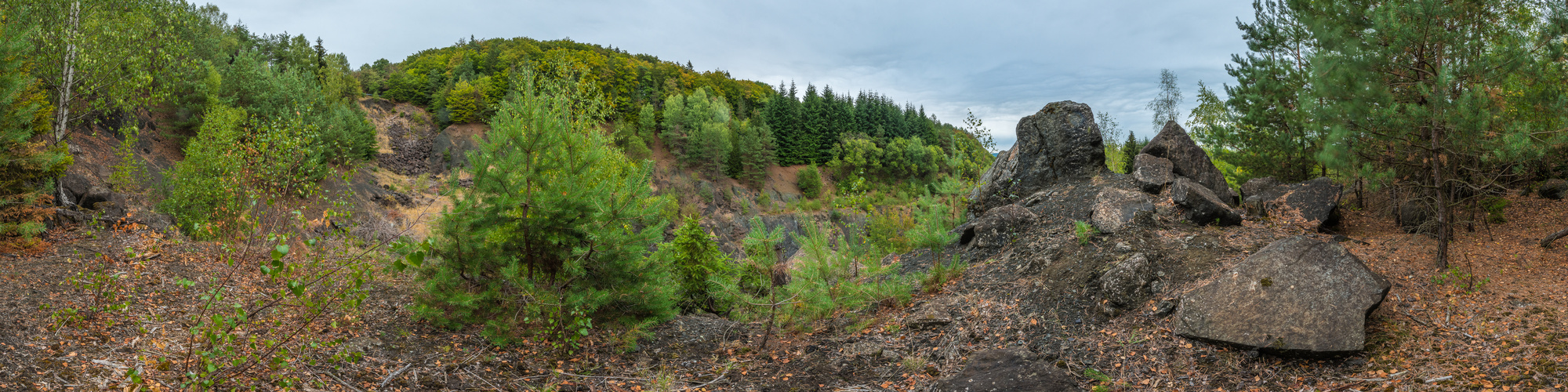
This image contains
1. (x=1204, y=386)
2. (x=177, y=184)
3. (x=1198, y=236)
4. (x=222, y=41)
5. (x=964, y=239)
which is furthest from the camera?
(x=222, y=41)

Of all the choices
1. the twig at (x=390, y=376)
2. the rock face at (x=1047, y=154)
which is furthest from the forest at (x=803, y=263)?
the rock face at (x=1047, y=154)

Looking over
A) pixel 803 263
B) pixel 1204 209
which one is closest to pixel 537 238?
pixel 803 263

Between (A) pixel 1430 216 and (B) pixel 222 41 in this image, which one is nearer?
(A) pixel 1430 216

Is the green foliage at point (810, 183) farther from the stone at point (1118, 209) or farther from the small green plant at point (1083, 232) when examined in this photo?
the small green plant at point (1083, 232)

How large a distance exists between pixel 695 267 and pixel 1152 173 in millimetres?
7317

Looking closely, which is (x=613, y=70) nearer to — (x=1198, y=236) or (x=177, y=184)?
(x=177, y=184)

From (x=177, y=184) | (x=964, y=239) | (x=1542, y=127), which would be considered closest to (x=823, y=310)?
(x=964, y=239)

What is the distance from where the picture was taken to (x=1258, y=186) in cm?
1041

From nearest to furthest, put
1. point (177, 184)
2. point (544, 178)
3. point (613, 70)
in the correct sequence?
point (544, 178) → point (177, 184) → point (613, 70)

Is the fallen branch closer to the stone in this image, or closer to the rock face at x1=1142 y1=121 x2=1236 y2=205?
the rock face at x1=1142 y1=121 x2=1236 y2=205

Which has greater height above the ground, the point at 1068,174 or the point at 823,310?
the point at 1068,174

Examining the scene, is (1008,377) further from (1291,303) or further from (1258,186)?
(1258,186)

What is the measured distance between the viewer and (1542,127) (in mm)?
6562

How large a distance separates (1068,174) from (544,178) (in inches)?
363
